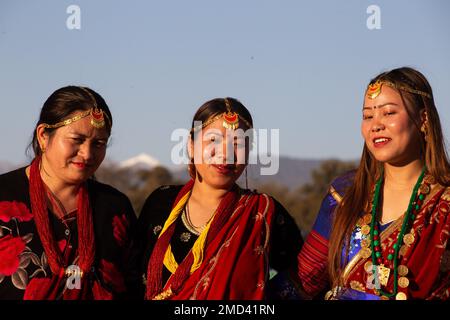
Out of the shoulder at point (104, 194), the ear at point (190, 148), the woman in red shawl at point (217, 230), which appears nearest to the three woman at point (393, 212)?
the woman in red shawl at point (217, 230)

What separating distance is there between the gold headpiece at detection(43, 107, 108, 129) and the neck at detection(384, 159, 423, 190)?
1.81 meters

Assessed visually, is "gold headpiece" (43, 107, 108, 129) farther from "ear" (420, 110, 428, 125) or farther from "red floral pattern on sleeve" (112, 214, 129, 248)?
"ear" (420, 110, 428, 125)

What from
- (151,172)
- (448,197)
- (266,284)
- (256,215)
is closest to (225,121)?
(256,215)

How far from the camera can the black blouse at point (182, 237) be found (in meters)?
5.25

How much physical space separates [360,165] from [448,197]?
633 mm

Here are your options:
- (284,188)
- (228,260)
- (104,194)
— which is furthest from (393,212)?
(284,188)

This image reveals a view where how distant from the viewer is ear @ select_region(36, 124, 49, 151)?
5.21 meters

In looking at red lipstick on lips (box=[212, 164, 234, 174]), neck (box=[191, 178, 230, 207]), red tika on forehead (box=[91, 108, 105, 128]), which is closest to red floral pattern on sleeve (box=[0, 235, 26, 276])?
red tika on forehead (box=[91, 108, 105, 128])

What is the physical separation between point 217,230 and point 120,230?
657 mm

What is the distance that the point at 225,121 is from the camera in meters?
5.16

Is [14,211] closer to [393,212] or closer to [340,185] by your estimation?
[340,185]

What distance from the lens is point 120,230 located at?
5.38 meters

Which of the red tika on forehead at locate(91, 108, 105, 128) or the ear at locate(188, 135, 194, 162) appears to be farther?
the ear at locate(188, 135, 194, 162)
